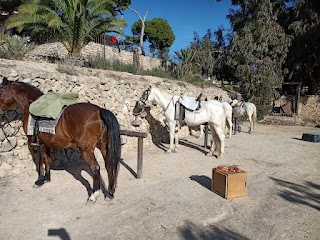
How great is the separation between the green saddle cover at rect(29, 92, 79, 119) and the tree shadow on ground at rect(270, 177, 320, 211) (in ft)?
12.7

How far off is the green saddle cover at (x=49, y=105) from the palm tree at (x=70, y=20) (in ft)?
20.4

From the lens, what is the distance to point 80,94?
6074 mm

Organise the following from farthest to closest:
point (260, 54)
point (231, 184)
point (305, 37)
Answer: point (260, 54)
point (305, 37)
point (231, 184)

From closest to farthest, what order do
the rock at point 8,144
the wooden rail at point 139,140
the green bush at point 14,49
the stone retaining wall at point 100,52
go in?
the wooden rail at point 139,140
the rock at point 8,144
the green bush at point 14,49
the stone retaining wall at point 100,52

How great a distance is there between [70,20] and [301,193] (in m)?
9.36

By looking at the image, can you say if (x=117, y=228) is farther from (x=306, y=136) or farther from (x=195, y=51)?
(x=195, y=51)

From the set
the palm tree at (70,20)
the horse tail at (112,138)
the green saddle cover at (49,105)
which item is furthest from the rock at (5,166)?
the palm tree at (70,20)

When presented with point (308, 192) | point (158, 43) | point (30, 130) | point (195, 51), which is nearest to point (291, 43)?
point (195, 51)

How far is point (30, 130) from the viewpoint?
4.07 metres

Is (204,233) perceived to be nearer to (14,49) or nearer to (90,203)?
(90,203)

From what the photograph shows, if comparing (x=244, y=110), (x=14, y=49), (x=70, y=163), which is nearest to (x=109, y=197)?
(x=70, y=163)

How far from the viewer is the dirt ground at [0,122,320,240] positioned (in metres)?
3.06

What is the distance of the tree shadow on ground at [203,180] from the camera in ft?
15.3

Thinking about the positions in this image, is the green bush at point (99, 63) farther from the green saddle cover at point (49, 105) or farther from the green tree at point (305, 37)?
the green tree at point (305, 37)
